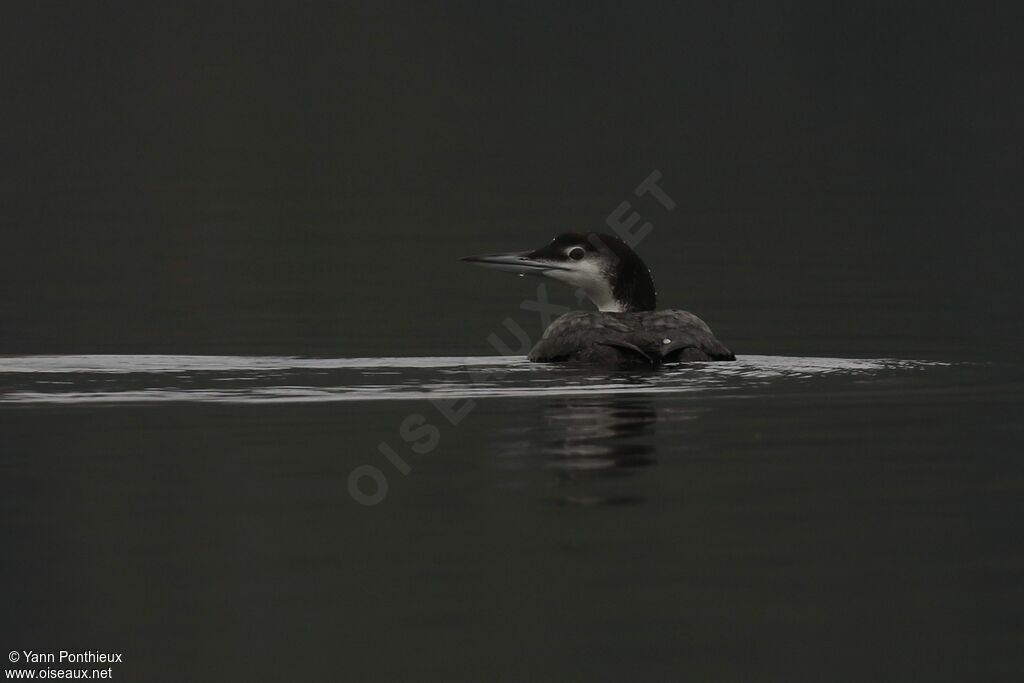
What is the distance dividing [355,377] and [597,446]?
8.99ft

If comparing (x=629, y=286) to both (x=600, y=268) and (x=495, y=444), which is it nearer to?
(x=600, y=268)

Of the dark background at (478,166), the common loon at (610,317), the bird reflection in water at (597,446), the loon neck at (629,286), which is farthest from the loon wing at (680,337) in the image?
the dark background at (478,166)

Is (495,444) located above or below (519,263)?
Answer: below

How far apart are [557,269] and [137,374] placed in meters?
2.54

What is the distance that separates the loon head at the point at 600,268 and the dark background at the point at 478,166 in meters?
1.09

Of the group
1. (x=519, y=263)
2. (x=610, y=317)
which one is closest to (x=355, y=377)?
(x=610, y=317)

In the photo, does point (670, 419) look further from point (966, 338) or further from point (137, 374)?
point (966, 338)

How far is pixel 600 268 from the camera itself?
46.6ft

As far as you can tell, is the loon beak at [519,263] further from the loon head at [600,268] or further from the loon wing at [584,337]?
the loon wing at [584,337]

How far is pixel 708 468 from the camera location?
33.6 feet

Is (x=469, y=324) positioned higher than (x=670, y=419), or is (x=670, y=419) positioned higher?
(x=469, y=324)

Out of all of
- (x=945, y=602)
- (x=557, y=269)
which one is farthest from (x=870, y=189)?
(x=945, y=602)

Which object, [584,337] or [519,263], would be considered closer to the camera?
[584,337]

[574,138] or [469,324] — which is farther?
[574,138]
